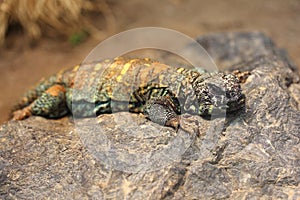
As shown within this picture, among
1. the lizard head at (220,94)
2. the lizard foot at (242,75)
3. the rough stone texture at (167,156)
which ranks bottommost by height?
the rough stone texture at (167,156)

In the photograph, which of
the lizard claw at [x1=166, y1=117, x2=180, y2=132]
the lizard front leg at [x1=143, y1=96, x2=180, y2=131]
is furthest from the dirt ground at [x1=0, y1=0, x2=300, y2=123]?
the lizard claw at [x1=166, y1=117, x2=180, y2=132]

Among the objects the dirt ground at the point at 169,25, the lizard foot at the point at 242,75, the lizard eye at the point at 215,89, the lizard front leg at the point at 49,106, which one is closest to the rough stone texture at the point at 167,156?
the lizard foot at the point at 242,75

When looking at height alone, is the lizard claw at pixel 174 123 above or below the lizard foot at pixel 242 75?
below

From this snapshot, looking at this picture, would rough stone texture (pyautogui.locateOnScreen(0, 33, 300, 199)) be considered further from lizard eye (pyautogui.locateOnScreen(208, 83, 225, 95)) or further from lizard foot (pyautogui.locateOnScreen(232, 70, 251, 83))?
lizard eye (pyautogui.locateOnScreen(208, 83, 225, 95))

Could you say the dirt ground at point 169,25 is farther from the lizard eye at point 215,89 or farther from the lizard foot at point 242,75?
the lizard eye at point 215,89

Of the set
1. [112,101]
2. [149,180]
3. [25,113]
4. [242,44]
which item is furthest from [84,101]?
[242,44]

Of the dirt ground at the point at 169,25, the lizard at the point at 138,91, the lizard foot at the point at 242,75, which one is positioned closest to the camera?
the lizard at the point at 138,91

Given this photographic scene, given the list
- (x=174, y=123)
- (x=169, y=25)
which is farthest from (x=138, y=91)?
(x=169, y=25)
